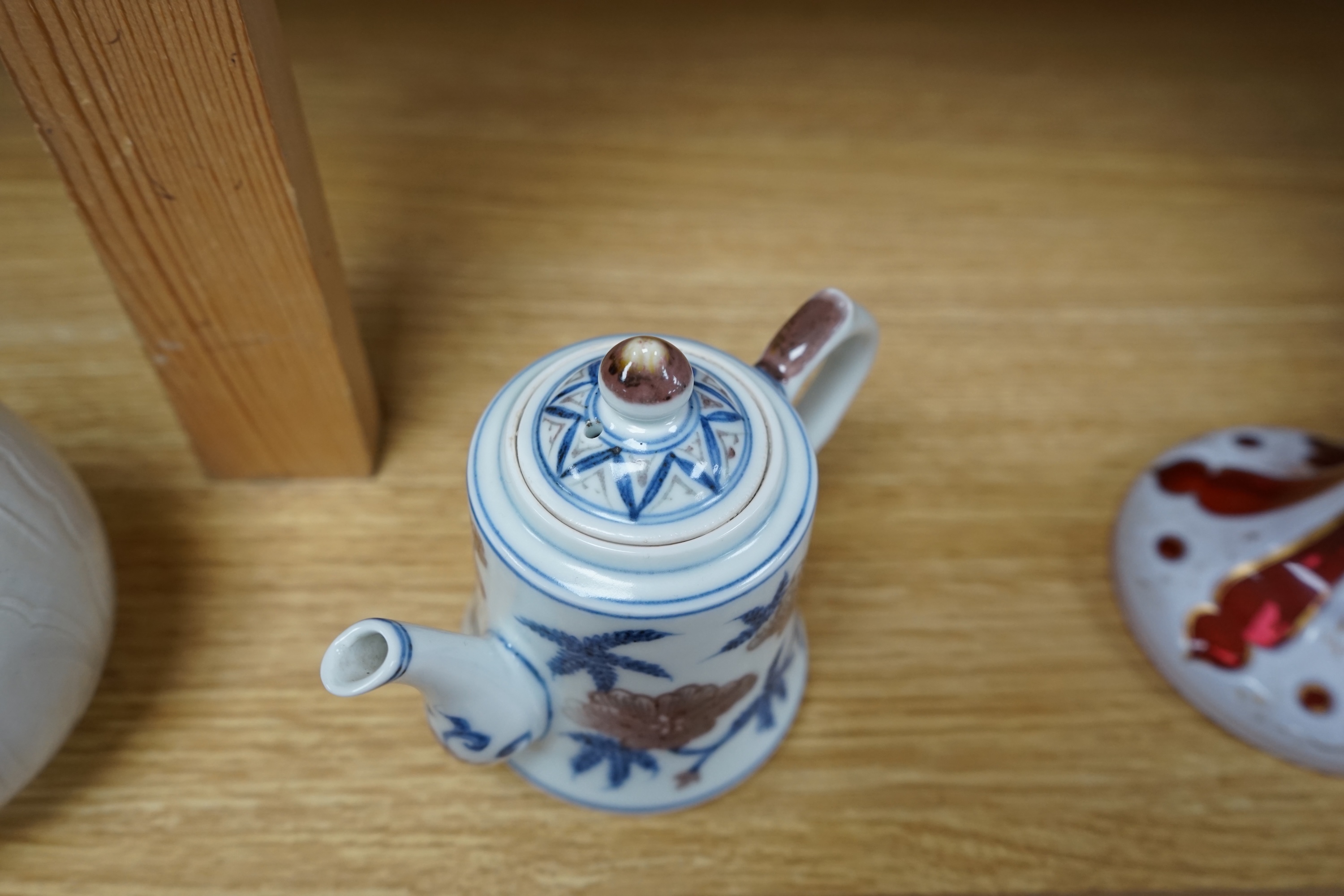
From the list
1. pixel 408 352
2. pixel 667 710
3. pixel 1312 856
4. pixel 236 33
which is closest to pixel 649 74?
pixel 408 352

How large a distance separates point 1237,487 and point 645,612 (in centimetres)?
39

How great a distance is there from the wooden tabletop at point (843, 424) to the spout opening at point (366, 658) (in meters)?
0.16

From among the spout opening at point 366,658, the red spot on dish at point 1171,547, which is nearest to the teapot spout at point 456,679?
the spout opening at point 366,658

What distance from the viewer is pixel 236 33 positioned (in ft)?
1.31

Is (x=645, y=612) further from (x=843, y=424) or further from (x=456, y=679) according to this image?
(x=843, y=424)

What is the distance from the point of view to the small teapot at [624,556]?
1.21 feet

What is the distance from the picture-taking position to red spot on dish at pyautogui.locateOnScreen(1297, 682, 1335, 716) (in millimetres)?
495

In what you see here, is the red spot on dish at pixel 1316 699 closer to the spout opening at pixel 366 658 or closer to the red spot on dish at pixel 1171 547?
the red spot on dish at pixel 1171 547

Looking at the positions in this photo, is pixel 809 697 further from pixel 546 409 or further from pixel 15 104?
pixel 15 104

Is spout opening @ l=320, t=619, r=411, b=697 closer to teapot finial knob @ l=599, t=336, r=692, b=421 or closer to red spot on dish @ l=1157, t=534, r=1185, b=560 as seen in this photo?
teapot finial knob @ l=599, t=336, r=692, b=421

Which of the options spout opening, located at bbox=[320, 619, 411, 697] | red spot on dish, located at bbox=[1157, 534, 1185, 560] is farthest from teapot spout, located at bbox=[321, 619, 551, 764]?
red spot on dish, located at bbox=[1157, 534, 1185, 560]

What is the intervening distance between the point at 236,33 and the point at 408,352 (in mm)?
294

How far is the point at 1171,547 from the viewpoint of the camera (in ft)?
1.80

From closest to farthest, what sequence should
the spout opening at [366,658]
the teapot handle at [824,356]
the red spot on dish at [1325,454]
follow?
the spout opening at [366,658] → the teapot handle at [824,356] → the red spot on dish at [1325,454]
